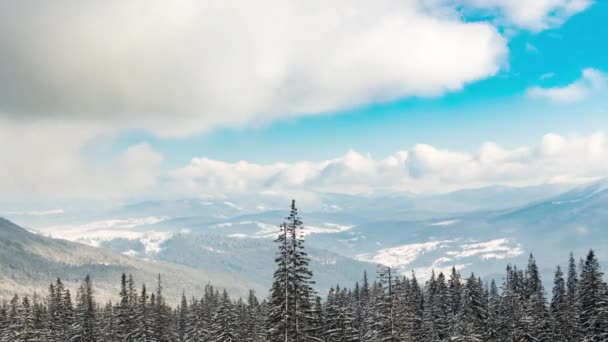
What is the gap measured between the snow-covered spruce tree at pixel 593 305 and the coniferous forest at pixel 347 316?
20cm

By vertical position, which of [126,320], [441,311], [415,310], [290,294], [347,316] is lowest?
[441,311]

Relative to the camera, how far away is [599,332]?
77.6 m

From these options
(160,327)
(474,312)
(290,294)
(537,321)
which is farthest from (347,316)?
(160,327)

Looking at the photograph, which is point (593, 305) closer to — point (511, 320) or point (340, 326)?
point (511, 320)

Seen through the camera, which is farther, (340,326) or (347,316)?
(340,326)

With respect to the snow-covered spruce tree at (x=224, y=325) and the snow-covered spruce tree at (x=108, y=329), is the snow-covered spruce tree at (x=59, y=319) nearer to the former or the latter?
the snow-covered spruce tree at (x=108, y=329)

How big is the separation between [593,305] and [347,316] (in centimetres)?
3641

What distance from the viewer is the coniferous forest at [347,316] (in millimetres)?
47469

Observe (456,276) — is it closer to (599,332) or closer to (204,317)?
(599,332)

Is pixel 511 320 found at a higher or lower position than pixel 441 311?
lower

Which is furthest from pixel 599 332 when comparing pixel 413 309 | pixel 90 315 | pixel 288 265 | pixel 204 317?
pixel 90 315

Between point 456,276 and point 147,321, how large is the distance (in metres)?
63.1

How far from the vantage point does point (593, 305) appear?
81.6m

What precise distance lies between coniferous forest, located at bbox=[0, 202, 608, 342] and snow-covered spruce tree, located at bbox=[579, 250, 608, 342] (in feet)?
0.66
